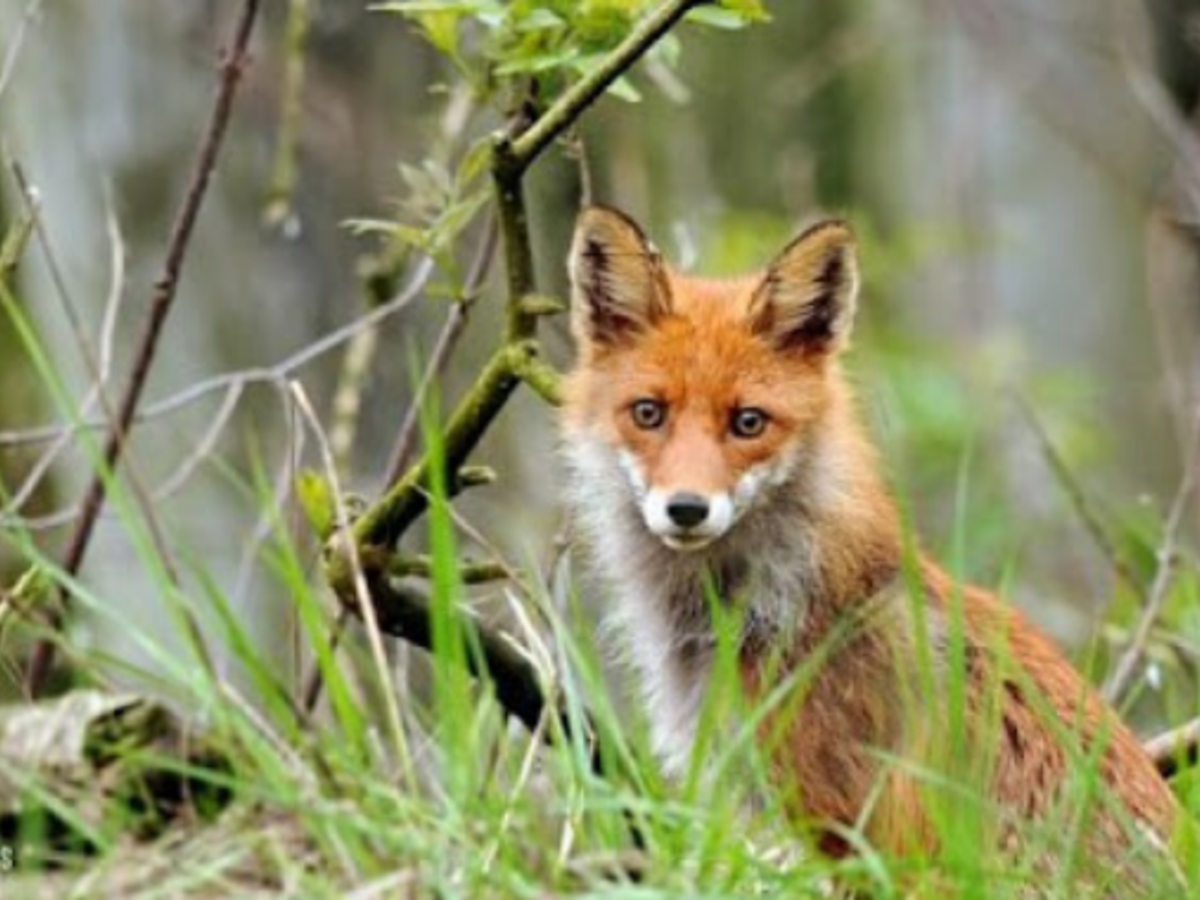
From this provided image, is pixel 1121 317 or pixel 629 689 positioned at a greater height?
pixel 629 689

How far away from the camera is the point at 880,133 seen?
23.9 meters

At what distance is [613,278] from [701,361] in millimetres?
342

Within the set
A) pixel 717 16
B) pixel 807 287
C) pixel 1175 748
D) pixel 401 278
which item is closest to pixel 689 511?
pixel 807 287

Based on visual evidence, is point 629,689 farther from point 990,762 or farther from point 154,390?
point 154,390

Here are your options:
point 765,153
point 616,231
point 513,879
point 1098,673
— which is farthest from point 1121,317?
point 513,879

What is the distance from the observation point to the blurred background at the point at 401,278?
1113 cm

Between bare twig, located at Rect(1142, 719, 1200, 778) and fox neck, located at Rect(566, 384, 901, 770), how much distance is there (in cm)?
77

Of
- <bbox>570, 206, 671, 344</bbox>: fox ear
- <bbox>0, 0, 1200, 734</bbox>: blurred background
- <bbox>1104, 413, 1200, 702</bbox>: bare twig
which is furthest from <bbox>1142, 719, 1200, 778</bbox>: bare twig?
<bbox>570, 206, 671, 344</bbox>: fox ear

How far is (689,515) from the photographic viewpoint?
23.6 ft

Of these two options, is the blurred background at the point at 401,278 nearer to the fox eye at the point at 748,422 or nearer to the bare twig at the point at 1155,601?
the bare twig at the point at 1155,601

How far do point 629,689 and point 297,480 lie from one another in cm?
91

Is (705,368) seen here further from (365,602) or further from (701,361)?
(365,602)

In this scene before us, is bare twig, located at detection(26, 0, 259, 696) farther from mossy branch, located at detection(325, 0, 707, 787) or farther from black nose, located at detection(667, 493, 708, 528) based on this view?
black nose, located at detection(667, 493, 708, 528)

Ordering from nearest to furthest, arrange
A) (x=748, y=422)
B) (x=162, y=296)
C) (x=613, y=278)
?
(x=748, y=422) < (x=613, y=278) < (x=162, y=296)
